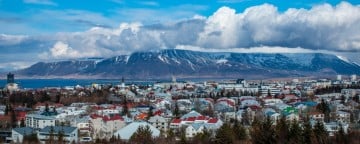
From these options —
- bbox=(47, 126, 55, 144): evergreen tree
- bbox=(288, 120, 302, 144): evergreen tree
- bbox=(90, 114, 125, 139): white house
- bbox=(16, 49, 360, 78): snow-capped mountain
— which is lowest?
bbox=(90, 114, 125, 139): white house

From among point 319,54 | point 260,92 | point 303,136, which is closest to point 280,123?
point 303,136

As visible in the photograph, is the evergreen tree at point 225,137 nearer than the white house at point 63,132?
Yes

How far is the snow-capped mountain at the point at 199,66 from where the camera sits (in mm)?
155212

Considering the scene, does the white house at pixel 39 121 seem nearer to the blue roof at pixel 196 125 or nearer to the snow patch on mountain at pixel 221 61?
the blue roof at pixel 196 125

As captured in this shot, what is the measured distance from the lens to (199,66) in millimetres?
163250

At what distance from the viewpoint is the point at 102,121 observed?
99.0ft

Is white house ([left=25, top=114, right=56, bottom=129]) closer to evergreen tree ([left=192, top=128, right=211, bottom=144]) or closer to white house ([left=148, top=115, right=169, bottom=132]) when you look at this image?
white house ([left=148, top=115, right=169, bottom=132])

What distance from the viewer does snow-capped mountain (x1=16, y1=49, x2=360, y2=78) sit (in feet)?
509

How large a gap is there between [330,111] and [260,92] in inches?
1106

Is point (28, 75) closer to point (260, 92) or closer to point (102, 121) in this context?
point (260, 92)

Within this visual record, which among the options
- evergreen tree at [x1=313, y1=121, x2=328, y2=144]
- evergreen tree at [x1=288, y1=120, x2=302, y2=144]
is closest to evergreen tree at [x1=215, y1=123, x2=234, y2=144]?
evergreen tree at [x1=288, y1=120, x2=302, y2=144]

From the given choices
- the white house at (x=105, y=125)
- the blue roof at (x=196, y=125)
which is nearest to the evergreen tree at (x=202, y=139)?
the blue roof at (x=196, y=125)

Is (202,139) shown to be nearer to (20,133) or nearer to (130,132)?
(130,132)

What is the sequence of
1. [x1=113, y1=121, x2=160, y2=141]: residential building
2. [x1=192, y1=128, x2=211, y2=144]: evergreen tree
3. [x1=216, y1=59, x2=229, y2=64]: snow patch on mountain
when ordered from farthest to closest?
[x1=216, y1=59, x2=229, y2=64]: snow patch on mountain
[x1=113, y1=121, x2=160, y2=141]: residential building
[x1=192, y1=128, x2=211, y2=144]: evergreen tree
